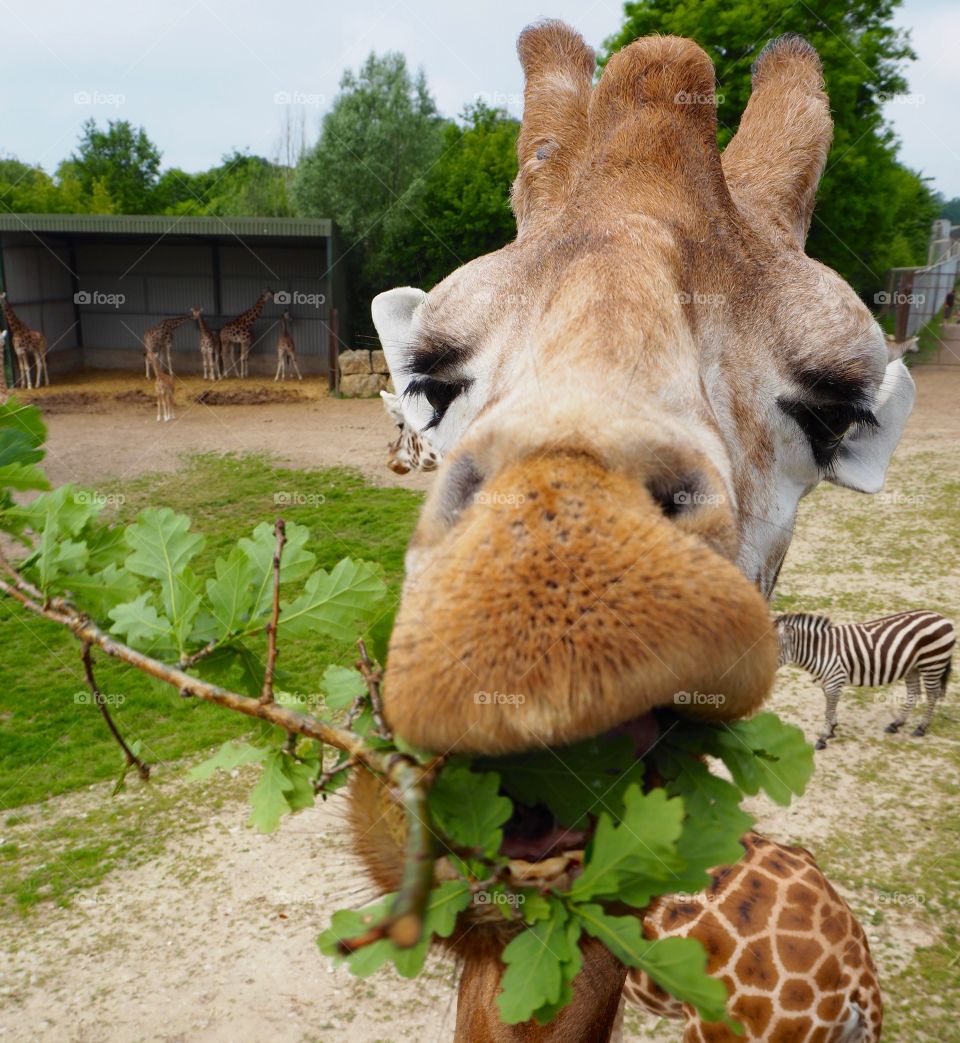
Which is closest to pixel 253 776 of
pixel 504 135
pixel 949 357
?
pixel 504 135

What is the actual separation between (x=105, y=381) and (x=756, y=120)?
84.1 ft

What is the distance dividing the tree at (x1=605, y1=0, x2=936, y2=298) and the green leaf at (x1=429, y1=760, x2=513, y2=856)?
2083 centimetres

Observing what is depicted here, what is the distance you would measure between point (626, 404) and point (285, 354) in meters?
25.9

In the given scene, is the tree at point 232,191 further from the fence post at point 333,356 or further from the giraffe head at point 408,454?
the giraffe head at point 408,454

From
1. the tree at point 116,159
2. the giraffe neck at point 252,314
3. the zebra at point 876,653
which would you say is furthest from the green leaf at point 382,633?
the tree at point 116,159

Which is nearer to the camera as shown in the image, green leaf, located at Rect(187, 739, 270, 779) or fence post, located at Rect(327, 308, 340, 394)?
green leaf, located at Rect(187, 739, 270, 779)

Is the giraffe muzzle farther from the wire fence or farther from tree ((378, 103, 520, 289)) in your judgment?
the wire fence

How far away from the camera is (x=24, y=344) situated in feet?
76.6

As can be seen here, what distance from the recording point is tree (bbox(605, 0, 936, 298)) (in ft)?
68.7

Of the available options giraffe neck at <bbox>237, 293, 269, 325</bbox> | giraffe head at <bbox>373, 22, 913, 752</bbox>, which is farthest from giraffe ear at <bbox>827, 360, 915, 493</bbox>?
giraffe neck at <bbox>237, 293, 269, 325</bbox>

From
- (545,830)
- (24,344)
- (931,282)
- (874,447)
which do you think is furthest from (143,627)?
(931,282)

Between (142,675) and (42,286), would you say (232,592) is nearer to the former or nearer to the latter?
(142,675)

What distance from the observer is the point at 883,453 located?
280 centimetres

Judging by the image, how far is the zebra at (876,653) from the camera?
24.9ft
